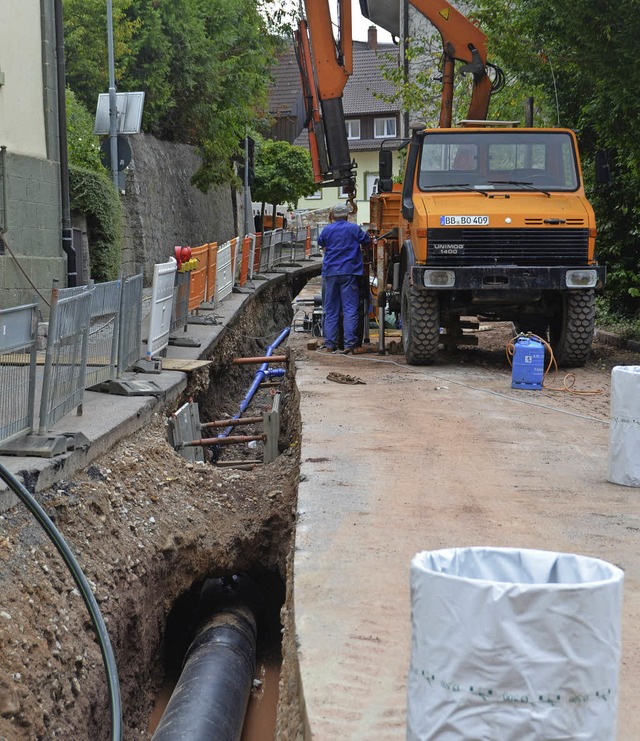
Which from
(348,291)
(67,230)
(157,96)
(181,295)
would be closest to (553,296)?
(348,291)

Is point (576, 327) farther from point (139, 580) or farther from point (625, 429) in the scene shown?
point (139, 580)

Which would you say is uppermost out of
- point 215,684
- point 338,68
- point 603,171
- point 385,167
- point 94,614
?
point 338,68

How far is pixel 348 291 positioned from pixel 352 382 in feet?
8.63

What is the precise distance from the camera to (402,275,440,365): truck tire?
1209 centimetres

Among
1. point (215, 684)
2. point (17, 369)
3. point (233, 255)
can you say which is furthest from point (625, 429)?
point (233, 255)

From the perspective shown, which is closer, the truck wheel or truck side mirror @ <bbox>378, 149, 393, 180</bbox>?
the truck wheel

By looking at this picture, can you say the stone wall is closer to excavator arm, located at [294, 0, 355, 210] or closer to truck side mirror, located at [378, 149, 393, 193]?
excavator arm, located at [294, 0, 355, 210]

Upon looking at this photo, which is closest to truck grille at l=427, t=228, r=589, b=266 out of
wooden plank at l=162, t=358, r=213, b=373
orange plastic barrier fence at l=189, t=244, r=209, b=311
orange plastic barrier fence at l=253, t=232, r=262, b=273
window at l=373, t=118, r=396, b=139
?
wooden plank at l=162, t=358, r=213, b=373

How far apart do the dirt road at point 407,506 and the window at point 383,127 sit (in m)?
54.6

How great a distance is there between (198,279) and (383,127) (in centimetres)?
4996

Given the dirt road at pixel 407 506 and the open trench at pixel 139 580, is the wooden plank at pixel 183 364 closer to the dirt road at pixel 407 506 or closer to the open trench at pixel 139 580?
the dirt road at pixel 407 506

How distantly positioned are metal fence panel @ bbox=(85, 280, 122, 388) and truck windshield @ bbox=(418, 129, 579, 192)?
456cm

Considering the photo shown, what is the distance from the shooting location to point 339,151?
14500mm

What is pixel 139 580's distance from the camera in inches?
261
